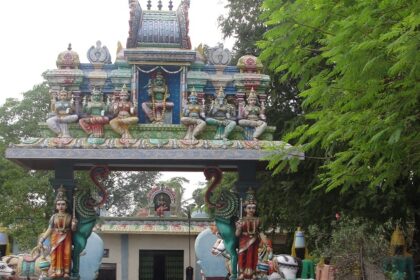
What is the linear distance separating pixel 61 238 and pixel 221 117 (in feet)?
9.79

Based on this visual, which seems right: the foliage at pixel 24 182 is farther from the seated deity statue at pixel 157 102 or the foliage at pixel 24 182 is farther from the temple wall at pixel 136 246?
the seated deity statue at pixel 157 102

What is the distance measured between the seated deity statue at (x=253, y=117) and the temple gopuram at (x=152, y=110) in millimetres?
15

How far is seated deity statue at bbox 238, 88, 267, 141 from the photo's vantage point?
10195mm

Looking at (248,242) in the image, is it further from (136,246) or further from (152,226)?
(136,246)

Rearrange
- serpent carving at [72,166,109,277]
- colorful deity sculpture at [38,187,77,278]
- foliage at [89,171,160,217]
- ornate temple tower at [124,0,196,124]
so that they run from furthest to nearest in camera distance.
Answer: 1. foliage at [89,171,160,217]
2. ornate temple tower at [124,0,196,124]
3. serpent carving at [72,166,109,277]
4. colorful deity sculpture at [38,187,77,278]

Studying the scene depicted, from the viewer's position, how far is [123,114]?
9977 millimetres

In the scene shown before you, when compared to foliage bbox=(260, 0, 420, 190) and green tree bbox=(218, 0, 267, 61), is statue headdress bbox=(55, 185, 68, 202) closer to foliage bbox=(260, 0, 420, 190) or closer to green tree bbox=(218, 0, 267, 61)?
foliage bbox=(260, 0, 420, 190)

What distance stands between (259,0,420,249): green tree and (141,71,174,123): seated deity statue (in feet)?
8.17

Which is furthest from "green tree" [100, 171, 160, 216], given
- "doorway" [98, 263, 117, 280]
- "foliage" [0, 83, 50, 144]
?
"foliage" [0, 83, 50, 144]

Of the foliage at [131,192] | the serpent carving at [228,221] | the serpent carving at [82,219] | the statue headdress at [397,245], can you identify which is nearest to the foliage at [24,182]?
the serpent carving at [82,219]

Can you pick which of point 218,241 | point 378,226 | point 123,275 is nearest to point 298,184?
point 378,226

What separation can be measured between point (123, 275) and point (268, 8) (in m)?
16.4

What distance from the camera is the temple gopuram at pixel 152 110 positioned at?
9836mm

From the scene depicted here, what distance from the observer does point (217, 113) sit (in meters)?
10.2
